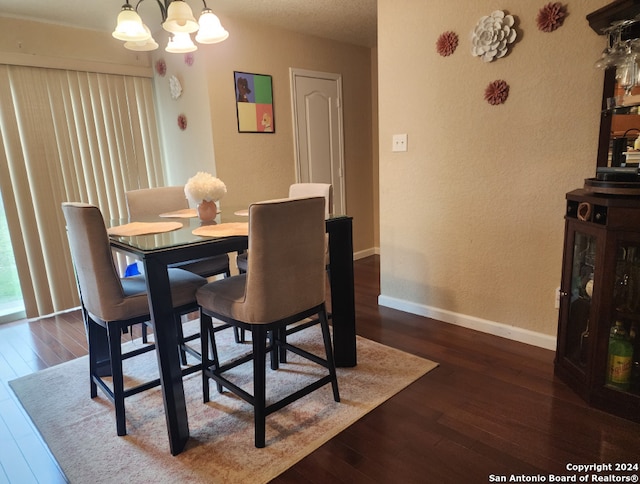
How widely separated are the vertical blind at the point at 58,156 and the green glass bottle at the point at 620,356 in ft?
12.1

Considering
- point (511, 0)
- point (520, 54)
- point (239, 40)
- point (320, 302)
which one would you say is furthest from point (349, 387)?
point (239, 40)

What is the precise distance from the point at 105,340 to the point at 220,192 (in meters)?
1.00

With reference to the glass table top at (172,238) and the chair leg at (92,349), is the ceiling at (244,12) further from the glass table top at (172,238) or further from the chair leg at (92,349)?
the chair leg at (92,349)

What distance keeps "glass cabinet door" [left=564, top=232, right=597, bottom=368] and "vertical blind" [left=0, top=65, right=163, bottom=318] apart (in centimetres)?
349

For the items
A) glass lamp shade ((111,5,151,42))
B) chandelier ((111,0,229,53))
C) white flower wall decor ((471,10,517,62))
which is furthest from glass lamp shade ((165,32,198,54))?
white flower wall decor ((471,10,517,62))

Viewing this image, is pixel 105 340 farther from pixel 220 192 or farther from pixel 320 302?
pixel 320 302

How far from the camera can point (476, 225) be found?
255 cm

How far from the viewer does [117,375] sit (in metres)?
1.72

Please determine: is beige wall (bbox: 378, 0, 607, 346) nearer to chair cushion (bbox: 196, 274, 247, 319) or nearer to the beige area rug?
the beige area rug

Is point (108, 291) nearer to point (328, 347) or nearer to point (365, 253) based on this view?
point (328, 347)

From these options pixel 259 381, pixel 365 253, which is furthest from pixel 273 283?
pixel 365 253

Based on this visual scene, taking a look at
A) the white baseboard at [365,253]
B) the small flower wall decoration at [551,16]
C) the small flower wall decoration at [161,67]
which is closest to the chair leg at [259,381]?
the small flower wall decoration at [551,16]

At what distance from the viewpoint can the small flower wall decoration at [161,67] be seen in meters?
3.57

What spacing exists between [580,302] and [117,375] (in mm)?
2174
